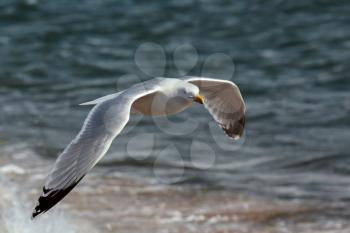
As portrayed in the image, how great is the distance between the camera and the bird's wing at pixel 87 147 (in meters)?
4.01

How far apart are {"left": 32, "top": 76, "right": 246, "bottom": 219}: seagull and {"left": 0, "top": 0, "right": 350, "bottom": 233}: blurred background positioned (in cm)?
82

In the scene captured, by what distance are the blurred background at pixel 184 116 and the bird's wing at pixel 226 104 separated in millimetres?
674

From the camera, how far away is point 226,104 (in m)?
5.69

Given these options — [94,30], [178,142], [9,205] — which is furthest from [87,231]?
[94,30]

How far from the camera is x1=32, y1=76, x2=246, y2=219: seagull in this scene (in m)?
4.08

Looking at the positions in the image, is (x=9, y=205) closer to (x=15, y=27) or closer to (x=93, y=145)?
(x=93, y=145)

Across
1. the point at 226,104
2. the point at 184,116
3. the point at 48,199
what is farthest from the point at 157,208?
the point at 184,116

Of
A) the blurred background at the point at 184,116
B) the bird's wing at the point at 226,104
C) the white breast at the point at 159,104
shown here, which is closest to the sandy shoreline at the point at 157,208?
the blurred background at the point at 184,116

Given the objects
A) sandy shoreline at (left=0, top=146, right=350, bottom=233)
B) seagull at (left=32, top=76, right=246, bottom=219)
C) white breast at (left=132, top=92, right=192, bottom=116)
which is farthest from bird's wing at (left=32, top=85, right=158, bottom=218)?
sandy shoreline at (left=0, top=146, right=350, bottom=233)

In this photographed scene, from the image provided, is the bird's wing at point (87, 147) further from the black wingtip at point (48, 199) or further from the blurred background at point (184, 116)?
the blurred background at point (184, 116)

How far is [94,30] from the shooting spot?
39.5ft

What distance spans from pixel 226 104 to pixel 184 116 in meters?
3.09

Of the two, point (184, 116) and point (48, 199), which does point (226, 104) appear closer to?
point (48, 199)

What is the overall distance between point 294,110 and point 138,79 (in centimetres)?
196
